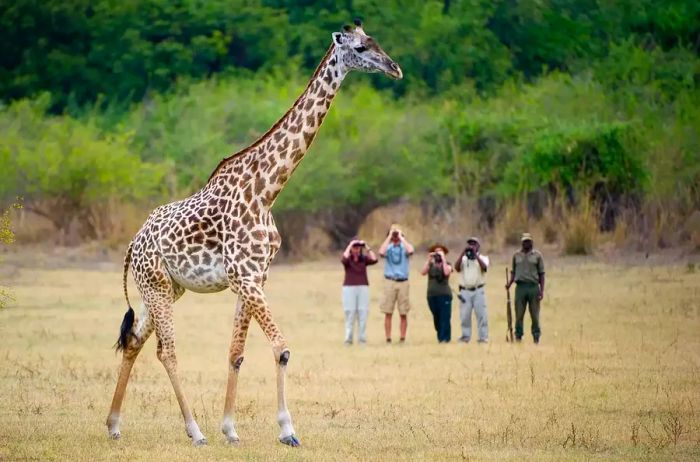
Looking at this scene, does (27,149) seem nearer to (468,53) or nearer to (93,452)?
(468,53)

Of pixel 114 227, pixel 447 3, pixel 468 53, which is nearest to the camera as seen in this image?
pixel 114 227

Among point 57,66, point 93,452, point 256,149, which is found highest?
point 57,66

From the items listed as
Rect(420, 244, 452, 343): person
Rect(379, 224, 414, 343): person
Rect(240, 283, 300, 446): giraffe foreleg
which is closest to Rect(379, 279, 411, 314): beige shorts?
Rect(379, 224, 414, 343): person

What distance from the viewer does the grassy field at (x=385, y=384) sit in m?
12.7

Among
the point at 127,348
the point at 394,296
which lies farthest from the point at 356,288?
the point at 127,348

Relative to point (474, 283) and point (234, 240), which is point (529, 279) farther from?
point (234, 240)

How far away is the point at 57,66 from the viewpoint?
5428 cm

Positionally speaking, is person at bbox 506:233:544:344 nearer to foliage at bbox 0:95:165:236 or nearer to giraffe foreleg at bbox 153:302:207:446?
giraffe foreleg at bbox 153:302:207:446

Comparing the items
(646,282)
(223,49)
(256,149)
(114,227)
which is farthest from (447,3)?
(256,149)

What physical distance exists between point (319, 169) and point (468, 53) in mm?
14576

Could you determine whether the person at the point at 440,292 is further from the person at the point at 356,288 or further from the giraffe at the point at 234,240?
the giraffe at the point at 234,240

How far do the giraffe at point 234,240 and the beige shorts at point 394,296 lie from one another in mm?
9196

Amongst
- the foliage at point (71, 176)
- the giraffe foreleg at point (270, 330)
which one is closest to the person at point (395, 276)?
the giraffe foreleg at point (270, 330)

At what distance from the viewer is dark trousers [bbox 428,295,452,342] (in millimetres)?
21984
